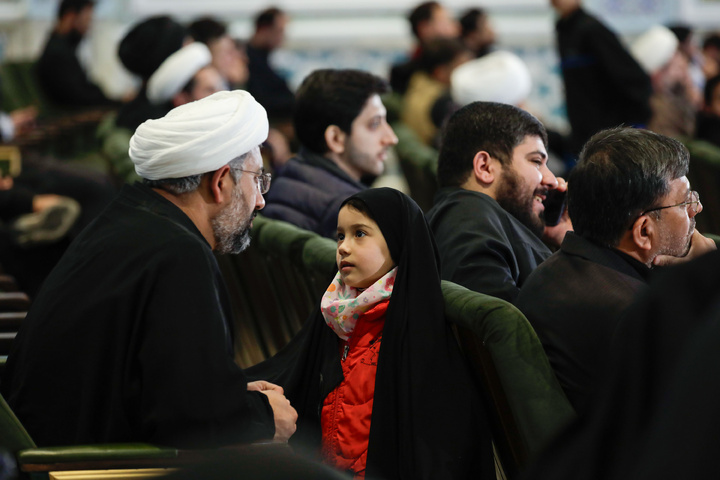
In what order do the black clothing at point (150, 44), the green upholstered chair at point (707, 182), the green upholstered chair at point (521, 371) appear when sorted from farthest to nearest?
1. the black clothing at point (150, 44)
2. the green upholstered chair at point (707, 182)
3. the green upholstered chair at point (521, 371)

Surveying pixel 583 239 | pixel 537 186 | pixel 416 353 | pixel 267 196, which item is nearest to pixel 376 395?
pixel 416 353

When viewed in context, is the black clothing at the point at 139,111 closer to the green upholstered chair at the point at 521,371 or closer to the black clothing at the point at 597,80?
the black clothing at the point at 597,80

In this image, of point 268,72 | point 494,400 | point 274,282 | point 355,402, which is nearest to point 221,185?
point 355,402

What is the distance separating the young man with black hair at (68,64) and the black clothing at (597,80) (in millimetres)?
4544

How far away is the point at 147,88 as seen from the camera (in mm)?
6266

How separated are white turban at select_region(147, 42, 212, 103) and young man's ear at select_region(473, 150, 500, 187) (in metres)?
2.83

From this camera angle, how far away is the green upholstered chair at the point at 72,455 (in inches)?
83.2

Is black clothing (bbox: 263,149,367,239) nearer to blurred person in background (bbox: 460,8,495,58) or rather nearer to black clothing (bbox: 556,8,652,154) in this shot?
black clothing (bbox: 556,8,652,154)

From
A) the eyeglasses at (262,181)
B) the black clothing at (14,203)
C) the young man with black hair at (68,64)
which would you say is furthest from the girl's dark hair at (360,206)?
the young man with black hair at (68,64)

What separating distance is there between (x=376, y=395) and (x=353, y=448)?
0.19m

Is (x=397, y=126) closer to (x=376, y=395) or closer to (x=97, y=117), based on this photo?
(x=97, y=117)

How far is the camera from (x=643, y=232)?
2.54 metres

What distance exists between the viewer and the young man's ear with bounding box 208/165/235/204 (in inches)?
105

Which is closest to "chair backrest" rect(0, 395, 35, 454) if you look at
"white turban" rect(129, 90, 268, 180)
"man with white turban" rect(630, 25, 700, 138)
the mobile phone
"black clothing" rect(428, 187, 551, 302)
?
"white turban" rect(129, 90, 268, 180)
